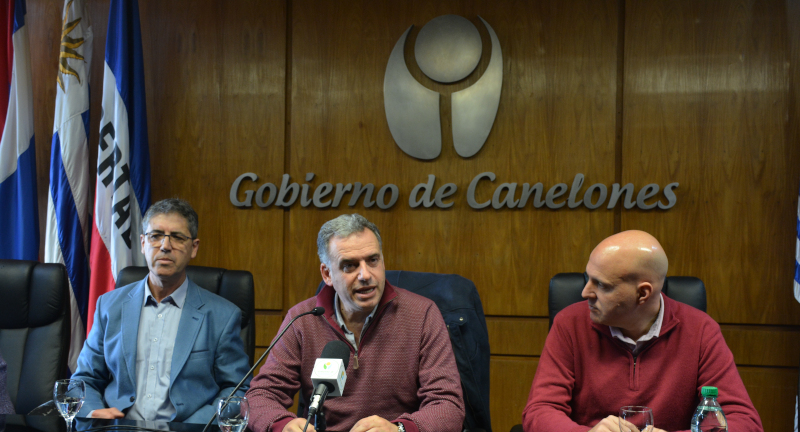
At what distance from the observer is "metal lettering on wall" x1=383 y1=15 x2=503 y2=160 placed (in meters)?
3.65

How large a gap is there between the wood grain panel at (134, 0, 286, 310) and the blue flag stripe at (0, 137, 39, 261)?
693 mm

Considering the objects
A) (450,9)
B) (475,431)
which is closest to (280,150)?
(450,9)

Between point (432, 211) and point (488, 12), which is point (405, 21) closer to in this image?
point (488, 12)

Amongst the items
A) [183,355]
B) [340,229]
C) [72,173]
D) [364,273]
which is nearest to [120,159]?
[72,173]

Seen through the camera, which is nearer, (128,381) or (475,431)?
(475,431)

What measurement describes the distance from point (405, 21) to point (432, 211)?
3.84 feet

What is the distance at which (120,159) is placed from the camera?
3.61 meters

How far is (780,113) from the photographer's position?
11.4 ft

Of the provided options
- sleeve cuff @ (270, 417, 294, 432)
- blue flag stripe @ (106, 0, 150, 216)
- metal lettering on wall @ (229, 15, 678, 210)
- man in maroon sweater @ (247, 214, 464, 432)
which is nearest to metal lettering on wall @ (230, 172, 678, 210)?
metal lettering on wall @ (229, 15, 678, 210)

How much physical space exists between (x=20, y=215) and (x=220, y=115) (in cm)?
130

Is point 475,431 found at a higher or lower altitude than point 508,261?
lower

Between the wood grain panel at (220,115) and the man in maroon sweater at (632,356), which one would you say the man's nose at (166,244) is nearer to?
the wood grain panel at (220,115)

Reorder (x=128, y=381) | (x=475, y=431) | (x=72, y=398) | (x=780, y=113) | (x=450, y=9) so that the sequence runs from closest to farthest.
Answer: (x=72, y=398) → (x=475, y=431) → (x=128, y=381) → (x=780, y=113) → (x=450, y=9)

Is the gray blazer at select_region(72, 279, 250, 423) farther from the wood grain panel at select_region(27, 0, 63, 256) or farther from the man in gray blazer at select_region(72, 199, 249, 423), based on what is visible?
the wood grain panel at select_region(27, 0, 63, 256)
